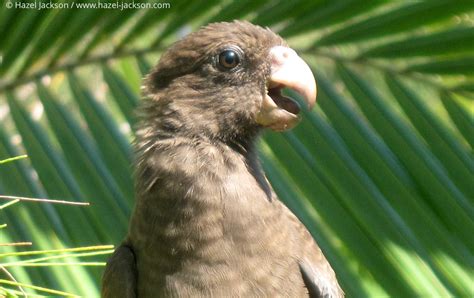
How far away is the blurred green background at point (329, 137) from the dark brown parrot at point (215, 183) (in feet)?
1.62

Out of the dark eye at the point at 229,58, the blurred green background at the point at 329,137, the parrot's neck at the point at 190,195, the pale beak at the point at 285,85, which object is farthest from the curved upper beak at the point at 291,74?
the blurred green background at the point at 329,137

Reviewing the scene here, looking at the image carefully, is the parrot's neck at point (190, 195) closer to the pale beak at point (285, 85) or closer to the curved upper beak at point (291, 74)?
the pale beak at point (285, 85)

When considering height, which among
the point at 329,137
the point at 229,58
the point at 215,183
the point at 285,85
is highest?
the point at 229,58

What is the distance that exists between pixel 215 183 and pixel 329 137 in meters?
0.82

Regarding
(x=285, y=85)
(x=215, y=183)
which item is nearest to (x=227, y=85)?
(x=285, y=85)

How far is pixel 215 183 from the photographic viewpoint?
3.20 metres

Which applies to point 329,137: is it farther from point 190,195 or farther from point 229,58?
point 190,195

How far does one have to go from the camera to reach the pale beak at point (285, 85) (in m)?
3.22

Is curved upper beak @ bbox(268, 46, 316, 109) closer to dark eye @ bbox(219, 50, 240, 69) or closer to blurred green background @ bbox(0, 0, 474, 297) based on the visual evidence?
dark eye @ bbox(219, 50, 240, 69)

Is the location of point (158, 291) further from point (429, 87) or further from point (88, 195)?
point (429, 87)

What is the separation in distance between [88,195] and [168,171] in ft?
2.26

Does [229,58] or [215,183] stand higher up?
[229,58]

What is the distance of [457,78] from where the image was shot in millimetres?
3982

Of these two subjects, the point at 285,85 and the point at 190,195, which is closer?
the point at 190,195
